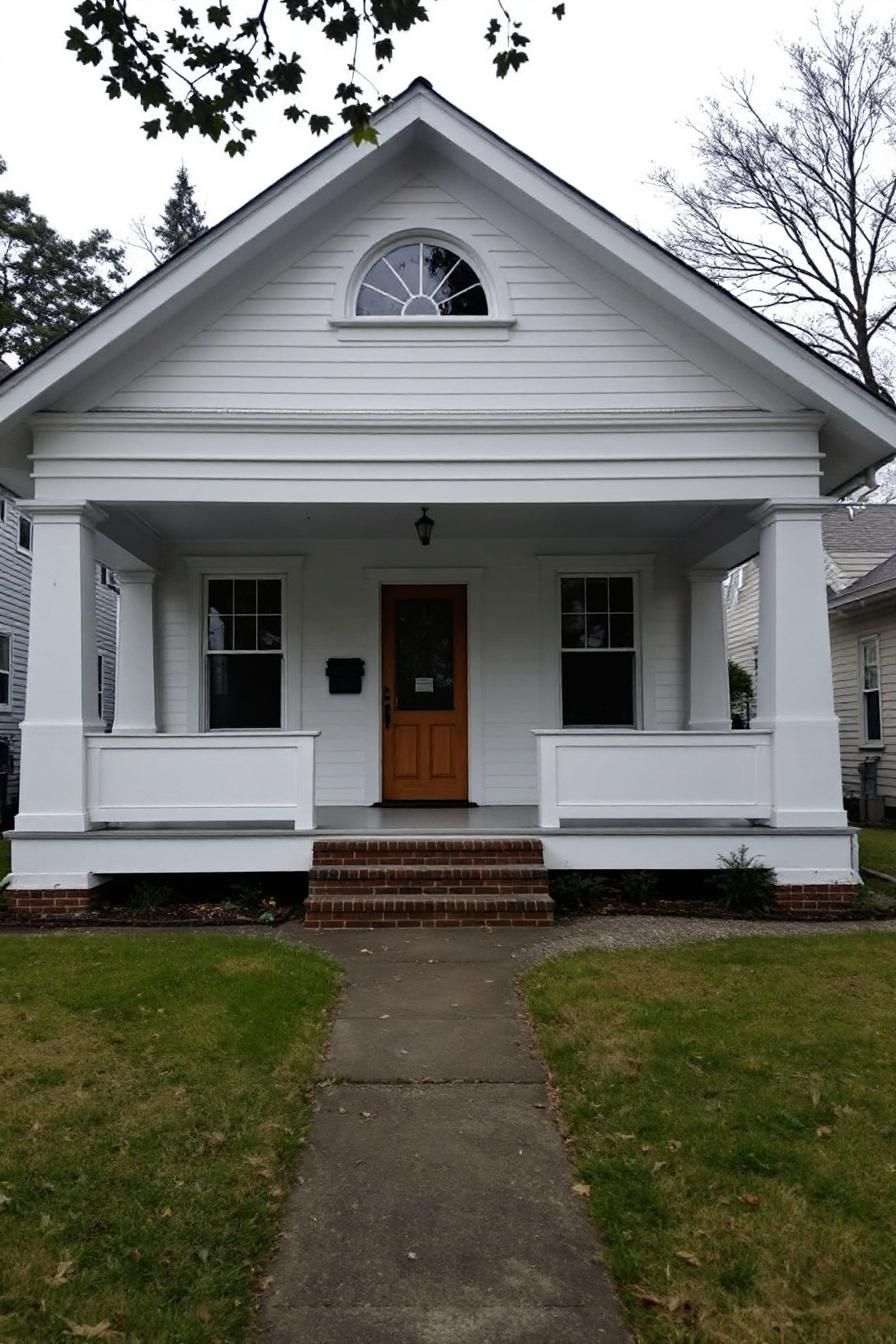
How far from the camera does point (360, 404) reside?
7.64 m

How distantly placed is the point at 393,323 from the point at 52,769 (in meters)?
4.78

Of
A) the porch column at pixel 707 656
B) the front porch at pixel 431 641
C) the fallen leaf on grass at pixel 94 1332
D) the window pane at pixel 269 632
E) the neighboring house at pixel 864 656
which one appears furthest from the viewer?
the neighboring house at pixel 864 656

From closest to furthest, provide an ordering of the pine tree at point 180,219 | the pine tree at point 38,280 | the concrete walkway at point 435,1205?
1. the concrete walkway at point 435,1205
2. the pine tree at point 38,280
3. the pine tree at point 180,219

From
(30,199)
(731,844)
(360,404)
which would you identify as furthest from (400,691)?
(30,199)

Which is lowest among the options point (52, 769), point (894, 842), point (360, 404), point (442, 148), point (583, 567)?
point (894, 842)

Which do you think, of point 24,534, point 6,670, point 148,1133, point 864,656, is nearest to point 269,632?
point 148,1133

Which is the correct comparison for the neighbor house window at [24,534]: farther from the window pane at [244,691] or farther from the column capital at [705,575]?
the column capital at [705,575]

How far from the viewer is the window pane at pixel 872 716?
15859 millimetres

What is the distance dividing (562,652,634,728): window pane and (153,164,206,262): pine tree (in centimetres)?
3427

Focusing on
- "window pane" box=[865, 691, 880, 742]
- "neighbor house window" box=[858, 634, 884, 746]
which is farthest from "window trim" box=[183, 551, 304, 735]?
"window pane" box=[865, 691, 880, 742]

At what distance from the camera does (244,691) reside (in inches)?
383

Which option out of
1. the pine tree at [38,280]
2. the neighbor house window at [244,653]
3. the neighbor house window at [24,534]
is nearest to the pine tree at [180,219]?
the pine tree at [38,280]

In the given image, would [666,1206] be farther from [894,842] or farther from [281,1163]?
[894,842]

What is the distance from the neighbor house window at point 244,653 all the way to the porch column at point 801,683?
5139 millimetres
